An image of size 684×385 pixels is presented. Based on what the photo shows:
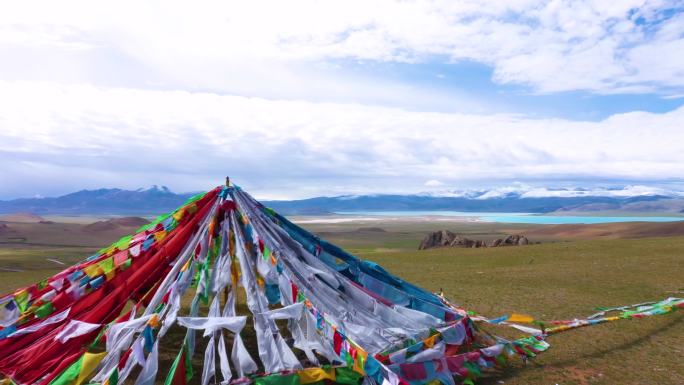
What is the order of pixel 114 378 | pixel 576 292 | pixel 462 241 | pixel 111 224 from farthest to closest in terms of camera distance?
pixel 111 224, pixel 462 241, pixel 576 292, pixel 114 378

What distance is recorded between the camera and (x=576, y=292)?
18.2 m

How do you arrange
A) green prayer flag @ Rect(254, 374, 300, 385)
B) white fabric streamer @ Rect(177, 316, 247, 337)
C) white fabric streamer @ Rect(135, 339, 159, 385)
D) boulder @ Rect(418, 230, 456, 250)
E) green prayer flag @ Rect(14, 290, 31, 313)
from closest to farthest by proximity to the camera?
white fabric streamer @ Rect(135, 339, 159, 385), green prayer flag @ Rect(254, 374, 300, 385), white fabric streamer @ Rect(177, 316, 247, 337), green prayer flag @ Rect(14, 290, 31, 313), boulder @ Rect(418, 230, 456, 250)

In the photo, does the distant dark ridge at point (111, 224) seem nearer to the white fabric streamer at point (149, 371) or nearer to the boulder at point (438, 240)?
the boulder at point (438, 240)

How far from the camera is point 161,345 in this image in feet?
33.6

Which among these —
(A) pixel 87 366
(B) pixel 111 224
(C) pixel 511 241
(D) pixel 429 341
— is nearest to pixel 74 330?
(A) pixel 87 366

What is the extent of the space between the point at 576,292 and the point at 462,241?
30.2m

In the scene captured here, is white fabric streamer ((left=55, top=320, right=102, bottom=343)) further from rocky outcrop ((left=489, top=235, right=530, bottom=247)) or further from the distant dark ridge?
the distant dark ridge

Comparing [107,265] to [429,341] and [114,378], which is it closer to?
[114,378]

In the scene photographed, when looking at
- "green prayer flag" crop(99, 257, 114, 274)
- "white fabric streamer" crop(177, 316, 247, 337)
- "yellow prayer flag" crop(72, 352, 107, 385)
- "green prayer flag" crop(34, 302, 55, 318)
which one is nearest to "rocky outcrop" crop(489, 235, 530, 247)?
"green prayer flag" crop(99, 257, 114, 274)

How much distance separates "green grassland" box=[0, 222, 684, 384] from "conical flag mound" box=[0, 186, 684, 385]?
95 centimetres

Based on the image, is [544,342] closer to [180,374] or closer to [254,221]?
[254,221]

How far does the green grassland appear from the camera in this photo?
9.95 meters

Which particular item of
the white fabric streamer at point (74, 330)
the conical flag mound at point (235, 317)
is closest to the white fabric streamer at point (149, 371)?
the conical flag mound at point (235, 317)

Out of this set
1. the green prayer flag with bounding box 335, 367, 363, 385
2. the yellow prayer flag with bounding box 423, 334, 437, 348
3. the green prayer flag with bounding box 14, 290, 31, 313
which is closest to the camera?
the green prayer flag with bounding box 335, 367, 363, 385
